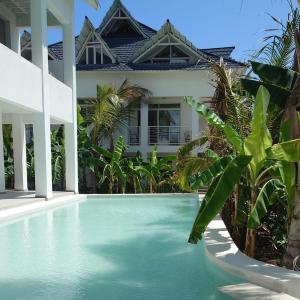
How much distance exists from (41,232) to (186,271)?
439 centimetres

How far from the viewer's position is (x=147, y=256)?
638 cm

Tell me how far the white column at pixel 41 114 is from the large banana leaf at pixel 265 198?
28.7ft

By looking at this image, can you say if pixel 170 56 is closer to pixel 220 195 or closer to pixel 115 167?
pixel 115 167

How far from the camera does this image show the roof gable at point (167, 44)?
21.8 meters

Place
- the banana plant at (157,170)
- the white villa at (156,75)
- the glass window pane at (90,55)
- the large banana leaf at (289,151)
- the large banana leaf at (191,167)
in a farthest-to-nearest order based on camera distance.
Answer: the glass window pane at (90,55) → the white villa at (156,75) → the banana plant at (157,170) → the large banana leaf at (191,167) → the large banana leaf at (289,151)

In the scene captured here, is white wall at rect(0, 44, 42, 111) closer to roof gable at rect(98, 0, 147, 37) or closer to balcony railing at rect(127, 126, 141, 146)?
balcony railing at rect(127, 126, 141, 146)

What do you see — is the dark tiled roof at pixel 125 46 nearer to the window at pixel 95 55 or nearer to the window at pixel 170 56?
the window at pixel 95 55

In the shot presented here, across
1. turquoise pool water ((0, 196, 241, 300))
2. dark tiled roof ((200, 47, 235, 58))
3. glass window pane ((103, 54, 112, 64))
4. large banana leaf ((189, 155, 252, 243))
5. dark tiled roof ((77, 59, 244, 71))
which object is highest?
dark tiled roof ((200, 47, 235, 58))

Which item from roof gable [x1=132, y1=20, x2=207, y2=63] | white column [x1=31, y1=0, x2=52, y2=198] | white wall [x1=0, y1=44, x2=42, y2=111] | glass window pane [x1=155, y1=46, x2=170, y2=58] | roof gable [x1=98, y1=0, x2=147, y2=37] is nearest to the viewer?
white wall [x1=0, y1=44, x2=42, y2=111]

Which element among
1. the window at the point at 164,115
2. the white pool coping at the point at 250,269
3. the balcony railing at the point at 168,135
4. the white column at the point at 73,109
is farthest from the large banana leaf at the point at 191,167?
the window at the point at 164,115

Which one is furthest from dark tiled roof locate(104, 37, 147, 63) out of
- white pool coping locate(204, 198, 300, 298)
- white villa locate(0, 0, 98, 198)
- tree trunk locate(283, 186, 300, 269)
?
tree trunk locate(283, 186, 300, 269)

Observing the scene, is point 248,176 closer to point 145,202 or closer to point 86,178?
point 145,202

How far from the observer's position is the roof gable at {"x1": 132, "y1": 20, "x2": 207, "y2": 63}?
21.8m

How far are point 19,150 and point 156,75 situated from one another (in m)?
9.27
